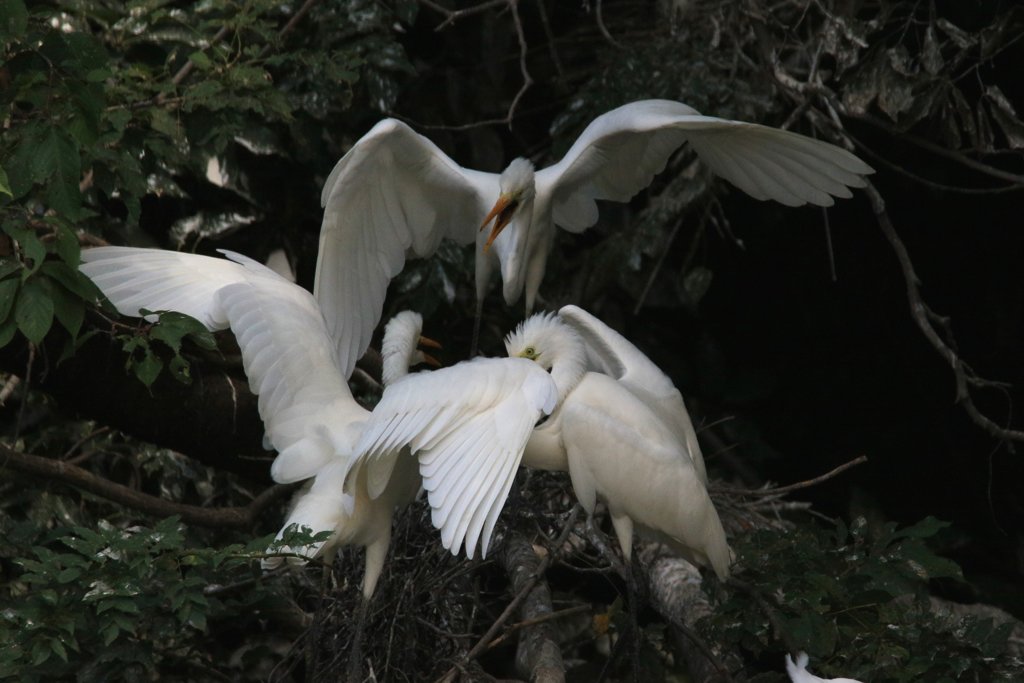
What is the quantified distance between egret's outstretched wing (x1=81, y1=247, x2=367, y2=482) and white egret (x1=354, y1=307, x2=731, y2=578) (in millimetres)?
238

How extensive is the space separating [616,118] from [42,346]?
5.41 ft

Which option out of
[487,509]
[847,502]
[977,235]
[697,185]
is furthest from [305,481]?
[977,235]

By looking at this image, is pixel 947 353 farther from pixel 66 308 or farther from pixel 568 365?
pixel 66 308

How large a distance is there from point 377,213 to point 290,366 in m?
1.01

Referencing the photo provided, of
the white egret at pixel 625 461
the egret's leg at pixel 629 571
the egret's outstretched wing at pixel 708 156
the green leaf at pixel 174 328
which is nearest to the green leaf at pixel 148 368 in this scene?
the green leaf at pixel 174 328

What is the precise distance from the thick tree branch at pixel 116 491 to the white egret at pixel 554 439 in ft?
2.59

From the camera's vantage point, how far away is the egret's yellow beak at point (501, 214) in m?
3.80

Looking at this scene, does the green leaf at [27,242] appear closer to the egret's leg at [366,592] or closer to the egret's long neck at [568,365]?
the egret's leg at [366,592]

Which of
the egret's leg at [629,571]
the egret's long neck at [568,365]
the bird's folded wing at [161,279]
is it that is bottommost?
the egret's leg at [629,571]

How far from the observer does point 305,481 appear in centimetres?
319

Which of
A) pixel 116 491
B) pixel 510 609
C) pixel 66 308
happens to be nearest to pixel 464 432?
pixel 510 609

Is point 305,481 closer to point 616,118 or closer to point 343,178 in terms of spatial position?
point 343,178

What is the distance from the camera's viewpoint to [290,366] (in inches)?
121

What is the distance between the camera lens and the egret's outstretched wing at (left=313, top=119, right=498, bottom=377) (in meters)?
3.76
